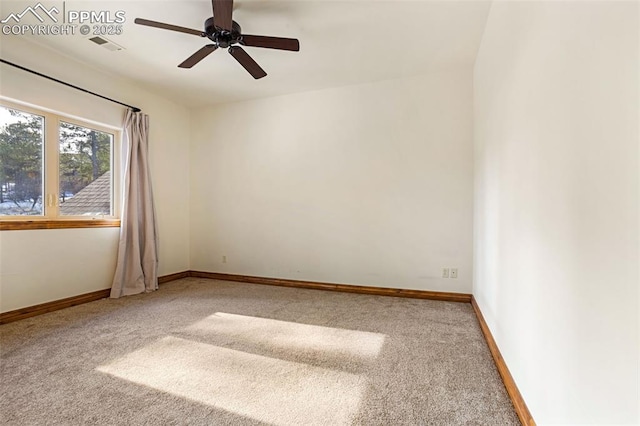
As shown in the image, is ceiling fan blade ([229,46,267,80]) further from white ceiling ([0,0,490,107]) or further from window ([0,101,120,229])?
window ([0,101,120,229])

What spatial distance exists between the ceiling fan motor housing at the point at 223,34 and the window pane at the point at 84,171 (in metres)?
2.04

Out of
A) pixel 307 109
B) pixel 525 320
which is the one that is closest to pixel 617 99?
pixel 525 320

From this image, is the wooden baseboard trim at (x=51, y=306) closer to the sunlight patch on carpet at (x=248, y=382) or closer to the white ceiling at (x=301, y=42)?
the sunlight patch on carpet at (x=248, y=382)

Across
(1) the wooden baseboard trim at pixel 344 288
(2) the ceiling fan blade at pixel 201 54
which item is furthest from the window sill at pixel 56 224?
(2) the ceiling fan blade at pixel 201 54

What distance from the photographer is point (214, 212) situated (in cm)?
449

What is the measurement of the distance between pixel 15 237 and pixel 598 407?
3900 millimetres

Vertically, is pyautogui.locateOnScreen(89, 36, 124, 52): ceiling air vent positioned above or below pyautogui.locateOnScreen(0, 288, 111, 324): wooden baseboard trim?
above

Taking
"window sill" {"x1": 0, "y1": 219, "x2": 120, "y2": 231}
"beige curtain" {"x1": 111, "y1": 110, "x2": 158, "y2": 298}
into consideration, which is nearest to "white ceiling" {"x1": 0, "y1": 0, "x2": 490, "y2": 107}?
"beige curtain" {"x1": 111, "y1": 110, "x2": 158, "y2": 298}

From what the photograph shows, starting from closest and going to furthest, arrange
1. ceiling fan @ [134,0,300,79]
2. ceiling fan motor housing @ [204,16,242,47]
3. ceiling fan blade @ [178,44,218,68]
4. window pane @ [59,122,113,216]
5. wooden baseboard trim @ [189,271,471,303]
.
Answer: ceiling fan @ [134,0,300,79]
ceiling fan motor housing @ [204,16,242,47]
ceiling fan blade @ [178,44,218,68]
window pane @ [59,122,113,216]
wooden baseboard trim @ [189,271,471,303]

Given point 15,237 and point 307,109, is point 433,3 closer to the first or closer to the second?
point 307,109

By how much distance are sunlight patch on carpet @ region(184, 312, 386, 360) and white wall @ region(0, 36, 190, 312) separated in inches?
62.5

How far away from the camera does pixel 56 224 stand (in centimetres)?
301

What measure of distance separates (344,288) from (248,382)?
211 cm

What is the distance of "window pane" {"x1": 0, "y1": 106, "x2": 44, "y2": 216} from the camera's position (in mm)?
2691
